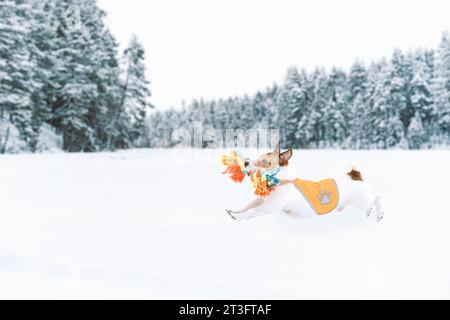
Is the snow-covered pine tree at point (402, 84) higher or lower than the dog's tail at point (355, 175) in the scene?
higher

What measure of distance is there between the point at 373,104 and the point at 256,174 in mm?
53047

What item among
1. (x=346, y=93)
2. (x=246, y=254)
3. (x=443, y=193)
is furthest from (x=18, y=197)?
(x=346, y=93)

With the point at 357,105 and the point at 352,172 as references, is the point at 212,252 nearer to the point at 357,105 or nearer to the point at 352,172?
the point at 352,172

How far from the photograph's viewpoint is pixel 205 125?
88.8 metres

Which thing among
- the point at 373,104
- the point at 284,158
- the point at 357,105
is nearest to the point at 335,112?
the point at 357,105

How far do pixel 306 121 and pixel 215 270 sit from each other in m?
52.7

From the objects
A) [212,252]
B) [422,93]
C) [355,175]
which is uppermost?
[422,93]

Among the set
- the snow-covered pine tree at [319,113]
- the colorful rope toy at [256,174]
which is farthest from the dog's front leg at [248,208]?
the snow-covered pine tree at [319,113]

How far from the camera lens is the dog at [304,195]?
3.24 meters

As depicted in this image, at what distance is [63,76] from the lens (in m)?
26.9

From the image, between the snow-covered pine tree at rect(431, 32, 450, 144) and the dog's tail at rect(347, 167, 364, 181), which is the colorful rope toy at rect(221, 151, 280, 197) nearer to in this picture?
the dog's tail at rect(347, 167, 364, 181)

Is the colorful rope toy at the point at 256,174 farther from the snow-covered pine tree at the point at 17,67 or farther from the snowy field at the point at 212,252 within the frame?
the snow-covered pine tree at the point at 17,67

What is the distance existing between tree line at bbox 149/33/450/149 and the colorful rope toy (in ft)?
156

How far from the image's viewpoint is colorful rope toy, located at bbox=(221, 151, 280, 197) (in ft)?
10.5
